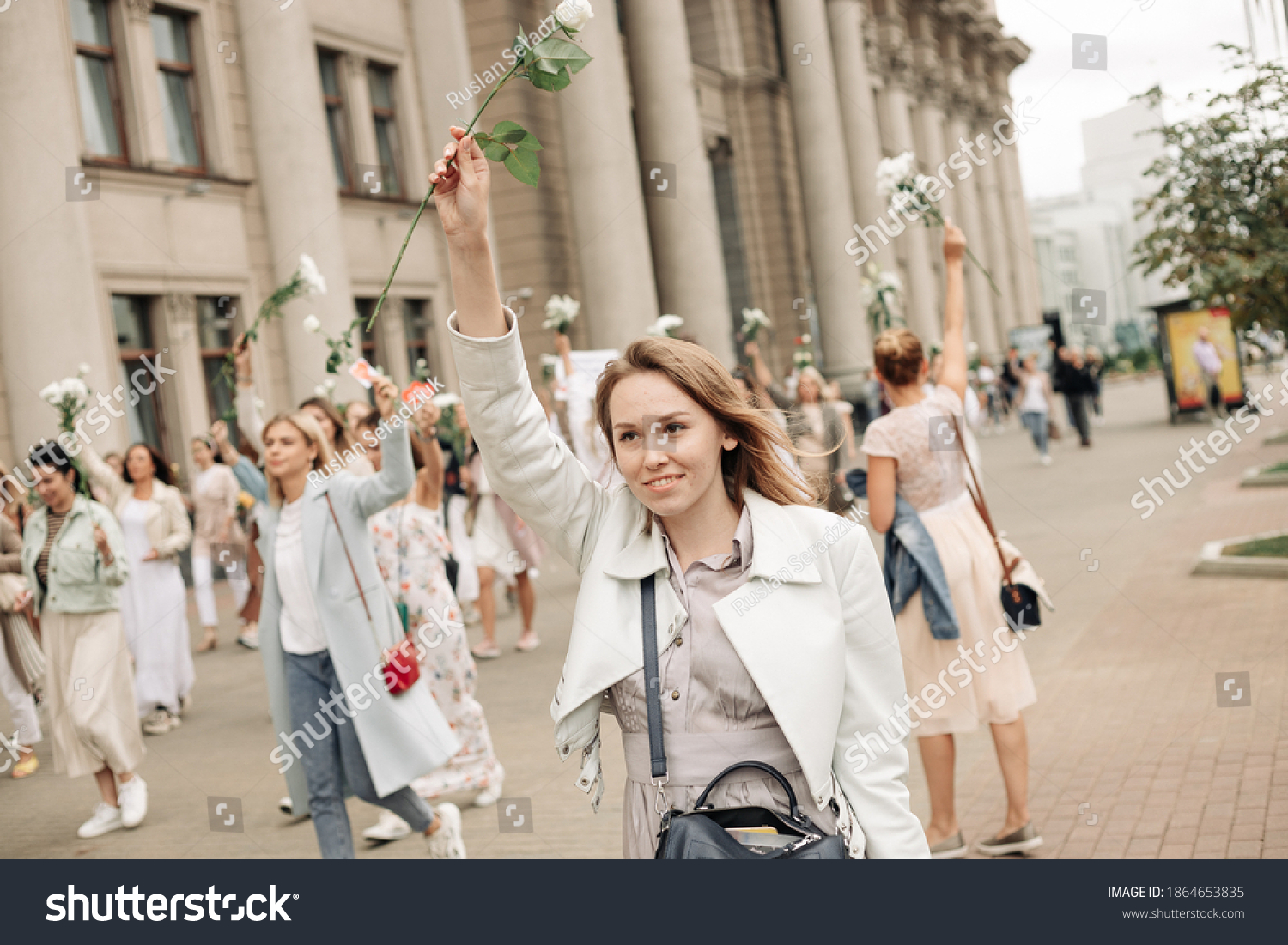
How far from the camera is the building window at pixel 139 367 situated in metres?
16.7

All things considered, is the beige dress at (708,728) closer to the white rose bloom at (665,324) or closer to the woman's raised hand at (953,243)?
the woman's raised hand at (953,243)

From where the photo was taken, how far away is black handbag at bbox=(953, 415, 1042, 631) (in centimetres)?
513

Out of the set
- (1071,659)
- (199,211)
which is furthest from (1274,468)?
(199,211)

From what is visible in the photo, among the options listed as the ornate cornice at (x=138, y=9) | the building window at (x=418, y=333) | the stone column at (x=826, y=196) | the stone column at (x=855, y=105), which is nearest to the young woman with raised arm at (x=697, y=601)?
the ornate cornice at (x=138, y=9)

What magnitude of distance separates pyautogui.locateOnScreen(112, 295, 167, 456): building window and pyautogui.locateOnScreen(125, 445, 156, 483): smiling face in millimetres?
6708

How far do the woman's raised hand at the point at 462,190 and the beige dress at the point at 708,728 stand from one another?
32.7 inches

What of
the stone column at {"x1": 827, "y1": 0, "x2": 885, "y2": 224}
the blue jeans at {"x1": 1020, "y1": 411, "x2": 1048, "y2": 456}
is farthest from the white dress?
the stone column at {"x1": 827, "y1": 0, "x2": 885, "y2": 224}

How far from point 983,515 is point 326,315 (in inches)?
539

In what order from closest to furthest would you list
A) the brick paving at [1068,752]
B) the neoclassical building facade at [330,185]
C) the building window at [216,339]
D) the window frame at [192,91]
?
the brick paving at [1068,752]
the neoclassical building facade at [330,185]
the building window at [216,339]
the window frame at [192,91]

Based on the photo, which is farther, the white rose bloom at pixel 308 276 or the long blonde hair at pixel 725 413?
the white rose bloom at pixel 308 276

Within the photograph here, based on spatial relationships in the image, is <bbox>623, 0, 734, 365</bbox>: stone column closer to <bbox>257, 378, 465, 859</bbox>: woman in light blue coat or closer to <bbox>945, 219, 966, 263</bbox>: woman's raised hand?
<bbox>945, 219, 966, 263</bbox>: woman's raised hand

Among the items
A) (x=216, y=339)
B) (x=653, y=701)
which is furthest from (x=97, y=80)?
(x=653, y=701)

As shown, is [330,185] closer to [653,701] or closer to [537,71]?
[537,71]
